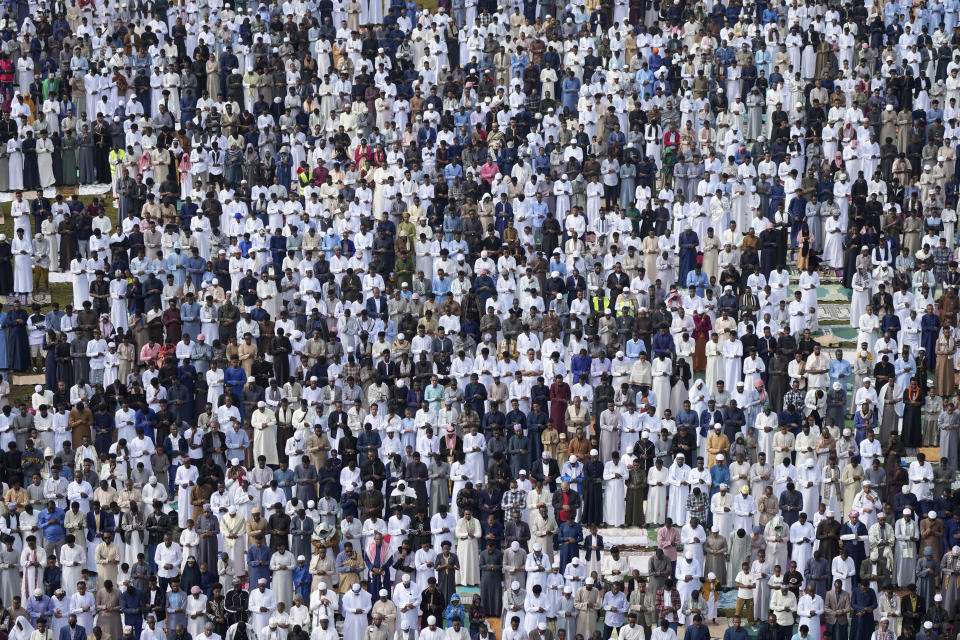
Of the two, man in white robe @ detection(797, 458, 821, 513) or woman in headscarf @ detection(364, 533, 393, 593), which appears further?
man in white robe @ detection(797, 458, 821, 513)

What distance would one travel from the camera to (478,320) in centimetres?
4119

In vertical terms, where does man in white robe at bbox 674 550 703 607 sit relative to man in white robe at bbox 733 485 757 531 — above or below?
below

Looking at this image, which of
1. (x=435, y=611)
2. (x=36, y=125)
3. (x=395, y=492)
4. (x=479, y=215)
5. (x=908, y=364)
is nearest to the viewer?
(x=435, y=611)

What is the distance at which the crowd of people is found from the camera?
3469 cm

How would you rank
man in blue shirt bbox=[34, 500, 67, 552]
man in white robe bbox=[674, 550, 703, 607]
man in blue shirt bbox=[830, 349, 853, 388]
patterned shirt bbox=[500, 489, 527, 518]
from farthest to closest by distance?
1. man in blue shirt bbox=[830, 349, 853, 388]
2. patterned shirt bbox=[500, 489, 527, 518]
3. man in blue shirt bbox=[34, 500, 67, 552]
4. man in white robe bbox=[674, 550, 703, 607]

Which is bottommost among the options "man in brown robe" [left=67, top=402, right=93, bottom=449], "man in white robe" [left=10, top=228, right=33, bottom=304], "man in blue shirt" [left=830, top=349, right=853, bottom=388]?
"man in brown robe" [left=67, top=402, right=93, bottom=449]

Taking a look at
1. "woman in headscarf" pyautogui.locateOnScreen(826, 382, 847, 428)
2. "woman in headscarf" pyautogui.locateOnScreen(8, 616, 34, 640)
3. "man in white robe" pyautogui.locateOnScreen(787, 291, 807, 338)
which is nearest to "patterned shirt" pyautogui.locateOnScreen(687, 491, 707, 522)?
"woman in headscarf" pyautogui.locateOnScreen(826, 382, 847, 428)

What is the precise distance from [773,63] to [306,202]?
38.9ft

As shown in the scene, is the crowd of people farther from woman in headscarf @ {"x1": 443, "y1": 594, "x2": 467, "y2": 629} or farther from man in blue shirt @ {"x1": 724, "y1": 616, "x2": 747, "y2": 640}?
man in blue shirt @ {"x1": 724, "y1": 616, "x2": 747, "y2": 640}

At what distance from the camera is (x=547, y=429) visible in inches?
1481

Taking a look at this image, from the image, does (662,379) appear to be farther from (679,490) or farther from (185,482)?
(185,482)

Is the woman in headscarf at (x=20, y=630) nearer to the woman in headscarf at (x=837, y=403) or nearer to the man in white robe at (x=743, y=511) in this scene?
the man in white robe at (x=743, y=511)

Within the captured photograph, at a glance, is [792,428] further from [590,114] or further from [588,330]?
[590,114]

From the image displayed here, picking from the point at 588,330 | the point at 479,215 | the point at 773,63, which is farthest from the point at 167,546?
the point at 773,63
